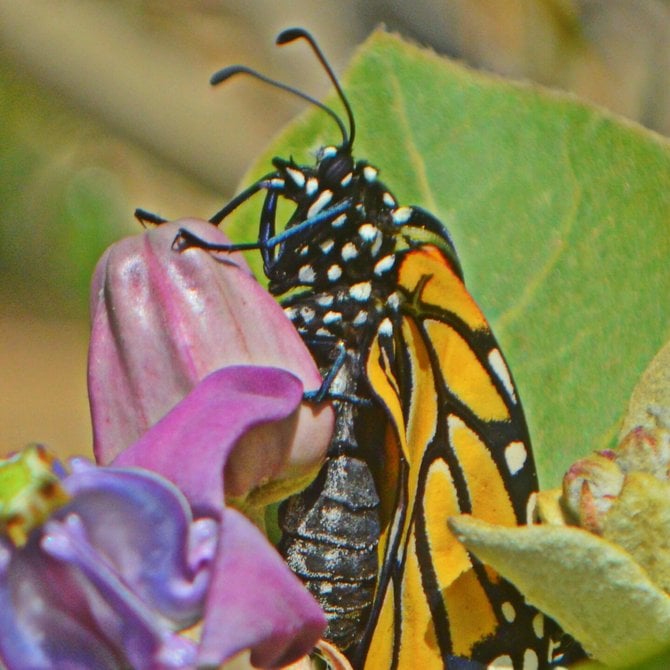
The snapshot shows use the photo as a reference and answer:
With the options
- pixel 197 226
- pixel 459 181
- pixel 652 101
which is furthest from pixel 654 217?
pixel 652 101

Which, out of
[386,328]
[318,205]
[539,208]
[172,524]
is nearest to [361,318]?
[386,328]

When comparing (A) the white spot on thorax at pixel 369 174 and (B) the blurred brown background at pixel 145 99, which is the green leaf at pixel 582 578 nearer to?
(A) the white spot on thorax at pixel 369 174

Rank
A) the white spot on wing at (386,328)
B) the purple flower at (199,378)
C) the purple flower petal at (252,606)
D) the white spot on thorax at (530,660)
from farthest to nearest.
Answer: the white spot on wing at (386,328) → the white spot on thorax at (530,660) → the purple flower at (199,378) → the purple flower petal at (252,606)

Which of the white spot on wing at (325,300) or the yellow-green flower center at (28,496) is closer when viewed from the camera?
the yellow-green flower center at (28,496)

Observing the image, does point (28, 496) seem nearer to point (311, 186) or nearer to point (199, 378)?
point (199, 378)

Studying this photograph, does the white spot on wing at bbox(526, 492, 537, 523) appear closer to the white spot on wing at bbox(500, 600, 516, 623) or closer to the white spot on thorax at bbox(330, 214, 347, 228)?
the white spot on wing at bbox(500, 600, 516, 623)

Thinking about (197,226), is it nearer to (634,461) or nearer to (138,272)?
(138,272)

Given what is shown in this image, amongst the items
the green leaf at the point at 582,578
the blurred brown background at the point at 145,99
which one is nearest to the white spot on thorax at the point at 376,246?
the green leaf at the point at 582,578
